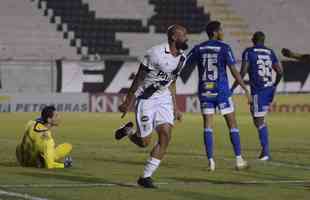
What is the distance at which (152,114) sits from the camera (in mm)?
12352

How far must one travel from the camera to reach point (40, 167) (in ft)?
49.4

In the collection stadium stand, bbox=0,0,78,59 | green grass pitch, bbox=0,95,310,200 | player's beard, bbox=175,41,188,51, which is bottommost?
green grass pitch, bbox=0,95,310,200

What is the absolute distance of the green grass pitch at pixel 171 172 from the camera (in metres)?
11.8

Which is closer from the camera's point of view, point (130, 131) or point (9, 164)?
point (130, 131)

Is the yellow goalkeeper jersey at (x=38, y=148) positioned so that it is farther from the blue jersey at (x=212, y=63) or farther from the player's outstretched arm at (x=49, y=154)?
the blue jersey at (x=212, y=63)

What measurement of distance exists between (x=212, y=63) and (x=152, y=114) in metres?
3.16

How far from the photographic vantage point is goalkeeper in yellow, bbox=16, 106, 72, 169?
1502cm

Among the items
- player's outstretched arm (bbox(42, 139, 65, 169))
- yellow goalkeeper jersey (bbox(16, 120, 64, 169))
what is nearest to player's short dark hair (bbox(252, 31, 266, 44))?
yellow goalkeeper jersey (bbox(16, 120, 64, 169))

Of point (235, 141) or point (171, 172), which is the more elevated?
point (235, 141)

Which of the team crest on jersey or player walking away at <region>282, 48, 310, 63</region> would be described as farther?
the team crest on jersey

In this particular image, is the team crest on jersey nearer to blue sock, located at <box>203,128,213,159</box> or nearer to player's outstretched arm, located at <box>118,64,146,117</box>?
player's outstretched arm, located at <box>118,64,146,117</box>

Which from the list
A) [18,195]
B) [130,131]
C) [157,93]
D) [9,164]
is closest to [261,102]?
[9,164]

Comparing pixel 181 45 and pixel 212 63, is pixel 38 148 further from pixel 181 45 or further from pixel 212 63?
pixel 181 45

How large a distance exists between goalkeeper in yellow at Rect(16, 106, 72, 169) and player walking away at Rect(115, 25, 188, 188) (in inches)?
107
